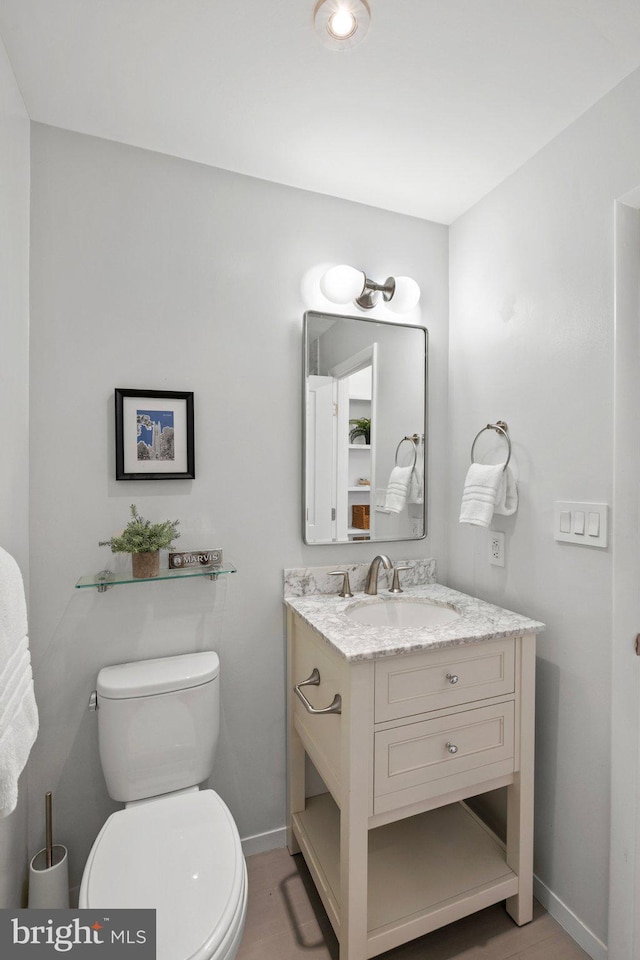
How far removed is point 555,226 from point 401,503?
1.07m

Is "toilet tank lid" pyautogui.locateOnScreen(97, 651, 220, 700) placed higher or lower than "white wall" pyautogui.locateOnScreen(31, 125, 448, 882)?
lower

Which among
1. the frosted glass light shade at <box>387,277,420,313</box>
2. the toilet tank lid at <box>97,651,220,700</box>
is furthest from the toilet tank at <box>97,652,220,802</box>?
the frosted glass light shade at <box>387,277,420,313</box>

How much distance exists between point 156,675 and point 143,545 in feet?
1.30

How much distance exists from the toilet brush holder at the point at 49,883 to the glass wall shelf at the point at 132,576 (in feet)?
2.49

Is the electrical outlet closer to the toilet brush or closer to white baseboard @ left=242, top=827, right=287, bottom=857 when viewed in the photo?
white baseboard @ left=242, top=827, right=287, bottom=857

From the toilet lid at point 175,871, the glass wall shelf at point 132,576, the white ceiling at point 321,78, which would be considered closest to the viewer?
the toilet lid at point 175,871

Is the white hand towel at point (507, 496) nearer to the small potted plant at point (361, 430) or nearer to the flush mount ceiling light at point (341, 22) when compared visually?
the small potted plant at point (361, 430)

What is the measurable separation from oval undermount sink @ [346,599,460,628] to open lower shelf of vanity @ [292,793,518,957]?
2.26ft

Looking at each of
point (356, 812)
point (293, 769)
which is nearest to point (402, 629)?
point (356, 812)

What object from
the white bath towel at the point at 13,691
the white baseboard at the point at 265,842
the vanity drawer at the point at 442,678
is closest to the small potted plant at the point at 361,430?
the vanity drawer at the point at 442,678

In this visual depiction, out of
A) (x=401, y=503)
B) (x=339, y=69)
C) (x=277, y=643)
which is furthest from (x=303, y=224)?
(x=277, y=643)

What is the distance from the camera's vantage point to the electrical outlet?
1.74 m

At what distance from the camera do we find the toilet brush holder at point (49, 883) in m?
1.33

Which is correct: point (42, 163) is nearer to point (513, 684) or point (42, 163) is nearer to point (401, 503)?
point (401, 503)
